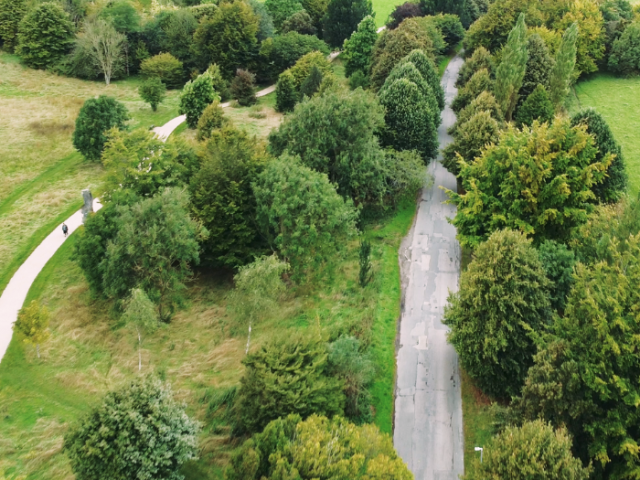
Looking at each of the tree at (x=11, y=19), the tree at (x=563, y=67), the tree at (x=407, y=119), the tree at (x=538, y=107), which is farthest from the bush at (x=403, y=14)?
the tree at (x=11, y=19)

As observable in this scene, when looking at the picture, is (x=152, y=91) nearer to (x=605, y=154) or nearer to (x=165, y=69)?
(x=165, y=69)

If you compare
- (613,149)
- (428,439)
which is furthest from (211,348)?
(613,149)

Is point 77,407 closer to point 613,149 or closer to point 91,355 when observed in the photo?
point 91,355

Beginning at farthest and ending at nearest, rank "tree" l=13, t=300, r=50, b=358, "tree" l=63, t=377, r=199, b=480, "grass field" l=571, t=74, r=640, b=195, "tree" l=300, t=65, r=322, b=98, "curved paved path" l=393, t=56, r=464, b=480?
"tree" l=300, t=65, r=322, b=98 < "grass field" l=571, t=74, r=640, b=195 < "tree" l=13, t=300, r=50, b=358 < "curved paved path" l=393, t=56, r=464, b=480 < "tree" l=63, t=377, r=199, b=480

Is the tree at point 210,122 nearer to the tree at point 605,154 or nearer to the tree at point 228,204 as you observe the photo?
the tree at point 228,204

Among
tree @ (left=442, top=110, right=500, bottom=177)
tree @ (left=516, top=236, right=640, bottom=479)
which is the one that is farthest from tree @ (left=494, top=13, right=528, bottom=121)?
tree @ (left=516, top=236, right=640, bottom=479)

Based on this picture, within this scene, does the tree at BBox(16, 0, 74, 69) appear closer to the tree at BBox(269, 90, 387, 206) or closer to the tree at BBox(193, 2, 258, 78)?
the tree at BBox(193, 2, 258, 78)
